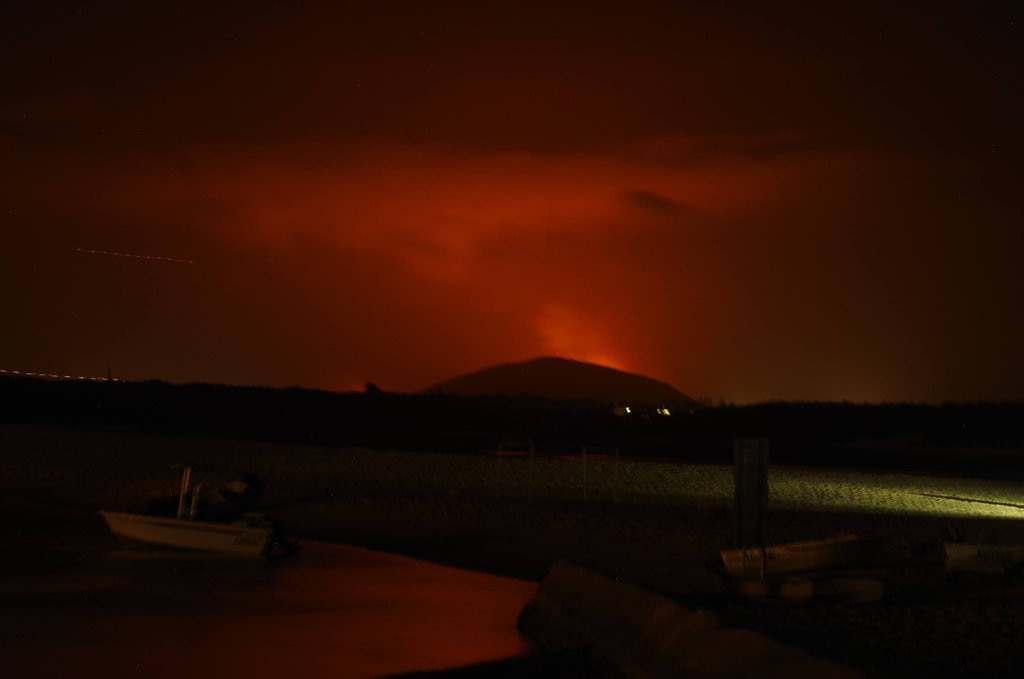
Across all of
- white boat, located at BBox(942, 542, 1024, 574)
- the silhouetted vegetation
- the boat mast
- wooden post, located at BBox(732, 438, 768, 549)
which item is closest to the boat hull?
the boat mast


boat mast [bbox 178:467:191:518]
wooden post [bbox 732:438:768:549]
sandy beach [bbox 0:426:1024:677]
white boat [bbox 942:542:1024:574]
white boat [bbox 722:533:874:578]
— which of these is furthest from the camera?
boat mast [bbox 178:467:191:518]

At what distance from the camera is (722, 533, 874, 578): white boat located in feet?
40.1

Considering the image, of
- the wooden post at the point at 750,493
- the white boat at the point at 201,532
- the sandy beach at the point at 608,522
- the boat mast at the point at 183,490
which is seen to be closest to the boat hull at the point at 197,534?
the white boat at the point at 201,532

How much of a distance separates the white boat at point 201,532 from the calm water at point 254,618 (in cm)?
22

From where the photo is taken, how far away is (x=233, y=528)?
16.4m

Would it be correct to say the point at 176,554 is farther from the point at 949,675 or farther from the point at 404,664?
the point at 949,675

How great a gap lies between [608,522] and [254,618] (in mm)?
7639

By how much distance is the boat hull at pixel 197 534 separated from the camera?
53.1 feet

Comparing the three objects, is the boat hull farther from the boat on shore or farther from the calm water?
the calm water

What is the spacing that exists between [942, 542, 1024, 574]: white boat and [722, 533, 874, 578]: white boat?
1041 millimetres

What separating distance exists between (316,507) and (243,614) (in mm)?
9269

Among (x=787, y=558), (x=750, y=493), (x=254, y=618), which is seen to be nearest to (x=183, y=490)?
(x=254, y=618)

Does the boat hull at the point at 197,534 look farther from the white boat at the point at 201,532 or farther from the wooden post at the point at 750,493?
the wooden post at the point at 750,493

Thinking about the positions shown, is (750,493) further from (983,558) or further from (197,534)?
(197,534)
